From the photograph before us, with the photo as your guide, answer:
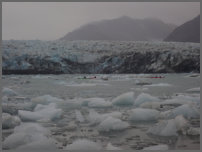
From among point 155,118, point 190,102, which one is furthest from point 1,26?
point 190,102

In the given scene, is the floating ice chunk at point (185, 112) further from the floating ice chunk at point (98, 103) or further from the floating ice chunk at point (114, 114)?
the floating ice chunk at point (98, 103)

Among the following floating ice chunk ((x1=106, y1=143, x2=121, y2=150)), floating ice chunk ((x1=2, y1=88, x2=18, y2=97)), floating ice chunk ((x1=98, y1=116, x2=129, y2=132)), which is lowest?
floating ice chunk ((x1=106, y1=143, x2=121, y2=150))

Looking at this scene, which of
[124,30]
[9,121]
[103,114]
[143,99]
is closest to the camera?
[9,121]

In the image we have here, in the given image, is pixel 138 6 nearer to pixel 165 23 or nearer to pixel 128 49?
pixel 165 23

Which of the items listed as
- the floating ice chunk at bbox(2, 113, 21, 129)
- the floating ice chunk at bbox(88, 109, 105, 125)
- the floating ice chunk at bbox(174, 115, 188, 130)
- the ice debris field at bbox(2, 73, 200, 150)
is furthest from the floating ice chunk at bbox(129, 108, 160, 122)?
the floating ice chunk at bbox(2, 113, 21, 129)

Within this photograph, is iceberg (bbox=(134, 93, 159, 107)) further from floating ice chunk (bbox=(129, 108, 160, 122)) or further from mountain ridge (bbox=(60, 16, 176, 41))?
mountain ridge (bbox=(60, 16, 176, 41))

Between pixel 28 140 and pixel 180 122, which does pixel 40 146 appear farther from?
pixel 180 122

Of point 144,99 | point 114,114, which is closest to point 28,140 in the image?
point 114,114
